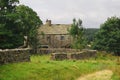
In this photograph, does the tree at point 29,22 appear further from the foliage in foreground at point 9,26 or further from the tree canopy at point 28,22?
the foliage in foreground at point 9,26

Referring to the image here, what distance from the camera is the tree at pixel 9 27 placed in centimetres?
5438

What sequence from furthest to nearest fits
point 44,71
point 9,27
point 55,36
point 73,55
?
point 55,36 → point 9,27 → point 73,55 → point 44,71

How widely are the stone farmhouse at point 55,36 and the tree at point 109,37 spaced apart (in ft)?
34.6

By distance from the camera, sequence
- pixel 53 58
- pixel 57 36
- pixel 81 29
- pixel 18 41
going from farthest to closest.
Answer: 1. pixel 57 36
2. pixel 81 29
3. pixel 18 41
4. pixel 53 58

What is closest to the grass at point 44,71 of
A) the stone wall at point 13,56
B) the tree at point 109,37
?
the stone wall at point 13,56

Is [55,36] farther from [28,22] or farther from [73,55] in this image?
[73,55]

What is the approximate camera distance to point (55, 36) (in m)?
83.7

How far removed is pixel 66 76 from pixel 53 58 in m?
12.1

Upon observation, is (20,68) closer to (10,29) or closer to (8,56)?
(8,56)

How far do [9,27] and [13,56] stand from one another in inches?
1107

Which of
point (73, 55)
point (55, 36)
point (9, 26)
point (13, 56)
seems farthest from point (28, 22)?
point (13, 56)

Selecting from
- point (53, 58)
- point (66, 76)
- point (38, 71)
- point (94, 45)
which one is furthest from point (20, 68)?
point (94, 45)

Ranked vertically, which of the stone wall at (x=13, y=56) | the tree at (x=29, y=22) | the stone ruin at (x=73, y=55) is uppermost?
the tree at (x=29, y=22)

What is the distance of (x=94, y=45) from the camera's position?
74.1 m
